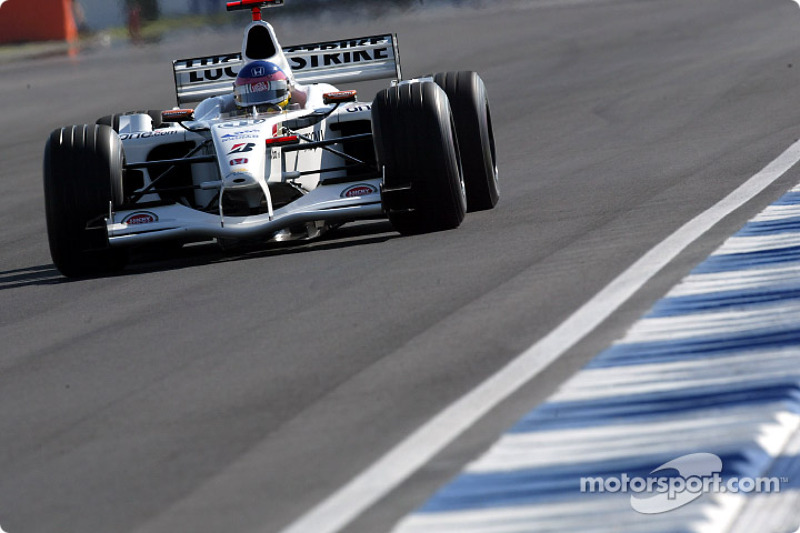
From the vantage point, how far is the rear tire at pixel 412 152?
870 centimetres

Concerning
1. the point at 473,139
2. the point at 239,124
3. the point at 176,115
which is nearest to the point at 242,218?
the point at 239,124

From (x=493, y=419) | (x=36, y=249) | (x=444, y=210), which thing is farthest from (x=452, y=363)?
(x=36, y=249)

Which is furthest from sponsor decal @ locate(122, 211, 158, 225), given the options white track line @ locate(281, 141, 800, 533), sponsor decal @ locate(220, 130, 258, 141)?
white track line @ locate(281, 141, 800, 533)

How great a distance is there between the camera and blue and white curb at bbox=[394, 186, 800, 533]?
3609 mm

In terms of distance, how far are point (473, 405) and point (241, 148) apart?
4.50 metres

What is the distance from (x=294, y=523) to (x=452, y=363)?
1.65 metres

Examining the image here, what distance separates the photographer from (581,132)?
14.4 metres

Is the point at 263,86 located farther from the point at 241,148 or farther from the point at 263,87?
the point at 241,148

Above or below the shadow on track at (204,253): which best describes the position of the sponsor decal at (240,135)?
above

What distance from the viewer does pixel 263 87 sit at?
33.0 feet

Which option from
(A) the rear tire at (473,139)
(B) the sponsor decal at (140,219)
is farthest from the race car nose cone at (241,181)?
(A) the rear tire at (473,139)

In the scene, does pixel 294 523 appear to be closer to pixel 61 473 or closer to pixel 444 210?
pixel 61 473

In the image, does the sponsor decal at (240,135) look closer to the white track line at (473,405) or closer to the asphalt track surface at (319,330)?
the asphalt track surface at (319,330)

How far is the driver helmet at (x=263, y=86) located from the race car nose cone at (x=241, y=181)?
59.8 inches
